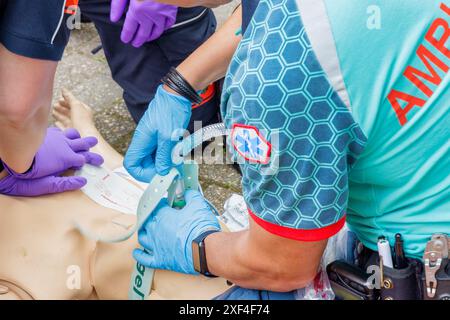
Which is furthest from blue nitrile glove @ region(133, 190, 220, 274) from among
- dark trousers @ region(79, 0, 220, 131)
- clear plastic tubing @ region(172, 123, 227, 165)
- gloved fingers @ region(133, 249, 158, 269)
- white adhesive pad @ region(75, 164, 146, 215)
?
dark trousers @ region(79, 0, 220, 131)

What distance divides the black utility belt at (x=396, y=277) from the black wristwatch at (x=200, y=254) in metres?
0.29

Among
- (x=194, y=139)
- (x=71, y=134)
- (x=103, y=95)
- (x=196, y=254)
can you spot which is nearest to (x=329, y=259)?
(x=196, y=254)

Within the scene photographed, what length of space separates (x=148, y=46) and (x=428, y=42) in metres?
1.53

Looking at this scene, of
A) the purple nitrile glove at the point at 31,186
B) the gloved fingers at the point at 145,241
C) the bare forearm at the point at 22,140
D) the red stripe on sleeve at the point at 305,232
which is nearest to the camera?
the red stripe on sleeve at the point at 305,232

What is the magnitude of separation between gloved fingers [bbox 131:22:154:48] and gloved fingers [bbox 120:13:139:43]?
2 cm

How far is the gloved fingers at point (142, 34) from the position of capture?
2.20 m

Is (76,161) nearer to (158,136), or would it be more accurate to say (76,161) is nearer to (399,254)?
(158,136)

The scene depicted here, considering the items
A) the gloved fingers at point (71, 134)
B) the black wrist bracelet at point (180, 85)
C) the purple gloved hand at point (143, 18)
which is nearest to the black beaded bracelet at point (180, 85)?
the black wrist bracelet at point (180, 85)

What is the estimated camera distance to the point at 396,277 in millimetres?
1316

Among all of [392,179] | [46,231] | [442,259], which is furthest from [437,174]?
[46,231]

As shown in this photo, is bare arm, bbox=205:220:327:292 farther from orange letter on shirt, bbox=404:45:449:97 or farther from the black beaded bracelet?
the black beaded bracelet

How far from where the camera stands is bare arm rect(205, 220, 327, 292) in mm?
1233

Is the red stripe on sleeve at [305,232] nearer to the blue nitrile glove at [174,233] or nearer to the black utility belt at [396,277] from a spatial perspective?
the black utility belt at [396,277]

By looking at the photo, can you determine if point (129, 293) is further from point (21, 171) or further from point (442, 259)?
point (442, 259)
